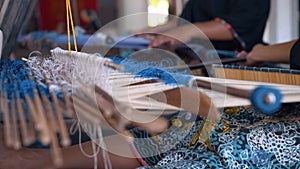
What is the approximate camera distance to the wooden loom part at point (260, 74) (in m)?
1.13

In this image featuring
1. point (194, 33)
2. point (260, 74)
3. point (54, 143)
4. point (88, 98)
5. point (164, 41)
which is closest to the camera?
point (54, 143)

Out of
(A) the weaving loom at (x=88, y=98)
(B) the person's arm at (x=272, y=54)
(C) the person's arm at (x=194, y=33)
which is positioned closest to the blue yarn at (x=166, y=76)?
(A) the weaving loom at (x=88, y=98)

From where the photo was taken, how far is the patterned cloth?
1012 millimetres

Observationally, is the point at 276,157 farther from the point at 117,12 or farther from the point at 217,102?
the point at 117,12

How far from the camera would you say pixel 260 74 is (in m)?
1.25

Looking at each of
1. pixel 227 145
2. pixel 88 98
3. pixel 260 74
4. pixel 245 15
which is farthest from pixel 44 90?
pixel 245 15

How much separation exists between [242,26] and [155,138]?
1.17 meters

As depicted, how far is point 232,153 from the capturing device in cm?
101

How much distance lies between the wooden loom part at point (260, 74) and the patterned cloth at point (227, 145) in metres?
0.10

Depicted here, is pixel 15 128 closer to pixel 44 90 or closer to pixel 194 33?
pixel 44 90

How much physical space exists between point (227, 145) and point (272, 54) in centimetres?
72

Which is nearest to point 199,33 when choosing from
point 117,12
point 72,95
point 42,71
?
point 42,71

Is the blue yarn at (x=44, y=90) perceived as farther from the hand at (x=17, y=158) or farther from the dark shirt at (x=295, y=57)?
the dark shirt at (x=295, y=57)

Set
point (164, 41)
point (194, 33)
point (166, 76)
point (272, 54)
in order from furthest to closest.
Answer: point (164, 41) → point (194, 33) → point (272, 54) → point (166, 76)
